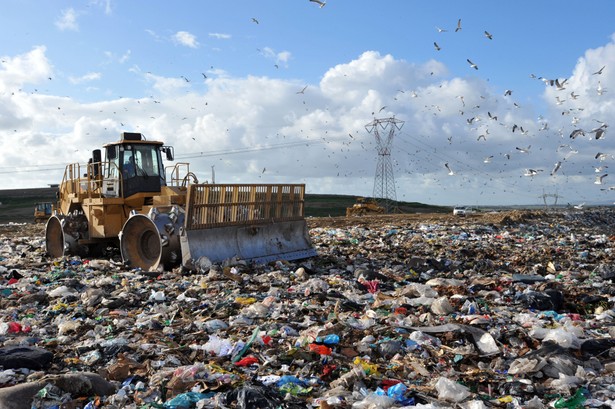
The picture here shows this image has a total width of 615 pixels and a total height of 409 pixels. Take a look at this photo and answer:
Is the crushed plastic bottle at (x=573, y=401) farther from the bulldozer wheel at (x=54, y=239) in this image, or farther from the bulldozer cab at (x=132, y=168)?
the bulldozer wheel at (x=54, y=239)

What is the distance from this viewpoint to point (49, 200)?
58.0m

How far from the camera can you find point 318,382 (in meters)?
4.00

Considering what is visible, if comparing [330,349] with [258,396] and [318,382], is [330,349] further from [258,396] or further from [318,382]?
[258,396]

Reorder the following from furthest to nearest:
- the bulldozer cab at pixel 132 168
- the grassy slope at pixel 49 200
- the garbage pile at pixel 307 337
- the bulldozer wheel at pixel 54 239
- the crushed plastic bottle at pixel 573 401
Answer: the grassy slope at pixel 49 200 → the bulldozer wheel at pixel 54 239 → the bulldozer cab at pixel 132 168 → the garbage pile at pixel 307 337 → the crushed plastic bottle at pixel 573 401

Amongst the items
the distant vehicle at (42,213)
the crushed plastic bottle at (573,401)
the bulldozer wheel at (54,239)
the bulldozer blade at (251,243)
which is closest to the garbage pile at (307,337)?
the crushed plastic bottle at (573,401)

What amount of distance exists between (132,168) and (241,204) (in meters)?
2.48

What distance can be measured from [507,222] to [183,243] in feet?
47.6

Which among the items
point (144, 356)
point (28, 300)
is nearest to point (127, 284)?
point (28, 300)

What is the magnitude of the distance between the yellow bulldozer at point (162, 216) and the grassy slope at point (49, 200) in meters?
32.8

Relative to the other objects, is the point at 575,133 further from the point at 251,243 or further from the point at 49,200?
the point at 49,200

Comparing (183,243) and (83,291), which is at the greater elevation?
(183,243)

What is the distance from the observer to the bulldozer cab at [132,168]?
10.3 metres

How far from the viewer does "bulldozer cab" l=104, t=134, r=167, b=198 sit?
10.3 metres

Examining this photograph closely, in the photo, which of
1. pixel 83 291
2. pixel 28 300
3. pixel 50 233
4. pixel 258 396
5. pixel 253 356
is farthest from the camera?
pixel 50 233
